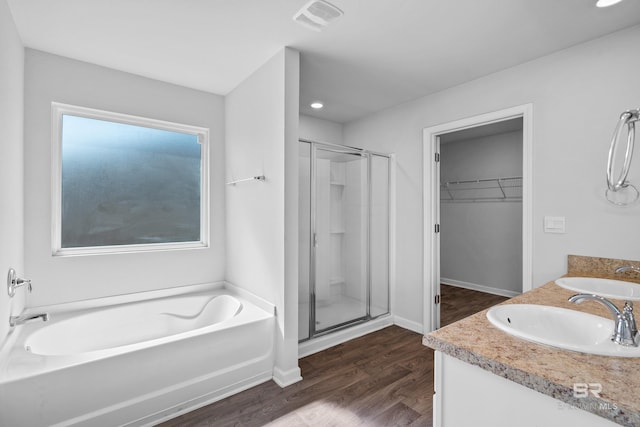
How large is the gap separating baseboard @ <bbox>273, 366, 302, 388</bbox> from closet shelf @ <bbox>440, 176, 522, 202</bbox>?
389cm

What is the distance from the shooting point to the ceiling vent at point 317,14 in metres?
1.76

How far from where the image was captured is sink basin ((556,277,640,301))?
171 cm

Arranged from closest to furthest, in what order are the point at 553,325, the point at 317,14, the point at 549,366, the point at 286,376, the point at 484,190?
the point at 549,366 < the point at 553,325 < the point at 317,14 < the point at 286,376 < the point at 484,190

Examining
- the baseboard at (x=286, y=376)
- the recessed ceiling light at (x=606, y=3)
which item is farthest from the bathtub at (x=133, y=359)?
the recessed ceiling light at (x=606, y=3)

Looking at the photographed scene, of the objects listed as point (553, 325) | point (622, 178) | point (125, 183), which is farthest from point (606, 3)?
point (125, 183)

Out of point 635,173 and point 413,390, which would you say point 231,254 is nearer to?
point 413,390

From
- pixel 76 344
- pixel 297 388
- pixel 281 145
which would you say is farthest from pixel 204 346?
pixel 281 145

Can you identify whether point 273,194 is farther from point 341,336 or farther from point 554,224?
point 554,224

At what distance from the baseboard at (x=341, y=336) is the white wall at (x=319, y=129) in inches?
86.3

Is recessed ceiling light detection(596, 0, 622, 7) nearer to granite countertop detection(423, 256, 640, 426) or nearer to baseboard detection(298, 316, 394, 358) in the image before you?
granite countertop detection(423, 256, 640, 426)

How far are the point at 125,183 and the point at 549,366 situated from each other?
311cm

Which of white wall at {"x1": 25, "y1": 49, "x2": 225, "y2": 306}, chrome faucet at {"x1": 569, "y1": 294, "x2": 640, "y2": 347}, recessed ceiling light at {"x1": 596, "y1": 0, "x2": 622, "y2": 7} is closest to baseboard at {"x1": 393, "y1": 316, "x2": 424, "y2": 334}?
white wall at {"x1": 25, "y1": 49, "x2": 225, "y2": 306}

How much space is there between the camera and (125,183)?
2766 mm

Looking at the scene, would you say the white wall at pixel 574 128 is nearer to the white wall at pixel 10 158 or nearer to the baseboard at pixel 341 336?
the baseboard at pixel 341 336
